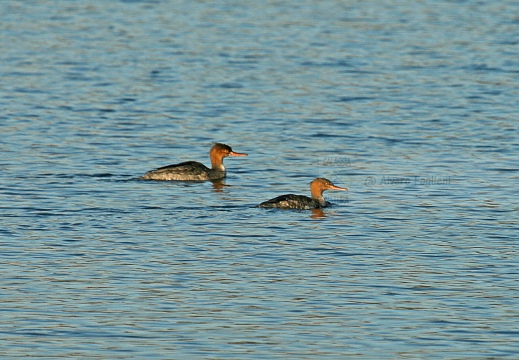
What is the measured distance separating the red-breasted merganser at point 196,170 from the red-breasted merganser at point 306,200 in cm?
293

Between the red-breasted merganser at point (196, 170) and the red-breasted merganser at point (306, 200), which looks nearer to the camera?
the red-breasted merganser at point (306, 200)

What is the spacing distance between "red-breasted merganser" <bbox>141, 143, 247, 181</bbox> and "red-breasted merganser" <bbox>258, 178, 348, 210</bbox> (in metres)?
2.93

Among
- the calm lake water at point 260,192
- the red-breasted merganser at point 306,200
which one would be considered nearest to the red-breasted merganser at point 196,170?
the calm lake water at point 260,192

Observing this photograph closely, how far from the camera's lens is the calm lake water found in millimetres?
13562

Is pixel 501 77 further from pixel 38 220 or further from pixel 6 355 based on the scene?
pixel 6 355

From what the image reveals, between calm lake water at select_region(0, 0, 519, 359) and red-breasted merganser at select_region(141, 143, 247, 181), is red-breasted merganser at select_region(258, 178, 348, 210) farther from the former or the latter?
red-breasted merganser at select_region(141, 143, 247, 181)

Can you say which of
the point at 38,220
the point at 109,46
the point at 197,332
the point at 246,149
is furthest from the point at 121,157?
the point at 109,46

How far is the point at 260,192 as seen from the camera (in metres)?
22.0

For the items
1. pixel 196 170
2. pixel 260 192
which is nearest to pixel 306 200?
pixel 260 192

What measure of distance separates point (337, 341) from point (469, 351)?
1396 millimetres

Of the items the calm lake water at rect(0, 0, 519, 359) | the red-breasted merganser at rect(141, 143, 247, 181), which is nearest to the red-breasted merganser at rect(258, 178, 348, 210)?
the calm lake water at rect(0, 0, 519, 359)

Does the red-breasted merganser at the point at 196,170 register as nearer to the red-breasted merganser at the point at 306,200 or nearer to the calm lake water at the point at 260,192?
the calm lake water at the point at 260,192

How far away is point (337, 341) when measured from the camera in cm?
1308

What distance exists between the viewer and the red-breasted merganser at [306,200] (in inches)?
780
